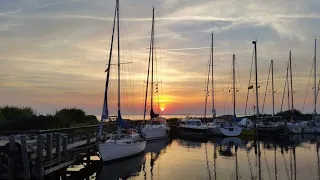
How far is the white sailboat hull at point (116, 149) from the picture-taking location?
89.2ft

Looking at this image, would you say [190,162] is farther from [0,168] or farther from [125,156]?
[0,168]

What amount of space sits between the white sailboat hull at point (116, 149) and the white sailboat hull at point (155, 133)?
17.5m

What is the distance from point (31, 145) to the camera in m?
19.3

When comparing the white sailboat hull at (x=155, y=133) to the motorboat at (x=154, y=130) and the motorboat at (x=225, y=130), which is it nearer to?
the motorboat at (x=154, y=130)

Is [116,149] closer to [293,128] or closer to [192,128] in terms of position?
[192,128]

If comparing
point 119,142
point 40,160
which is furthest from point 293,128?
point 40,160

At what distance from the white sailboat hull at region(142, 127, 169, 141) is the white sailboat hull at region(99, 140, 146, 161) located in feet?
57.4

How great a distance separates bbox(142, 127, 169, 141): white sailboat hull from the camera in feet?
161

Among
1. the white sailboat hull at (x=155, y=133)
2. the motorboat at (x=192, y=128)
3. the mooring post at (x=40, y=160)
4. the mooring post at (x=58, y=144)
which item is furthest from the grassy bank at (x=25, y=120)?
the motorboat at (x=192, y=128)

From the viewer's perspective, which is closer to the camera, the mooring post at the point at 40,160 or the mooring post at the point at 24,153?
the mooring post at the point at 24,153

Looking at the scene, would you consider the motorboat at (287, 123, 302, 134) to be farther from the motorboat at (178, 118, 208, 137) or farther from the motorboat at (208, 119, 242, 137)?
the motorboat at (178, 118, 208, 137)

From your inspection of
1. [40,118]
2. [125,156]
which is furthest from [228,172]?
[40,118]

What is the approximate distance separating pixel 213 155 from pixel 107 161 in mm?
11182

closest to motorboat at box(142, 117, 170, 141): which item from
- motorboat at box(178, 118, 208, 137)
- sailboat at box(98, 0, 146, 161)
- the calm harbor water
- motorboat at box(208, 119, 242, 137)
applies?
motorboat at box(178, 118, 208, 137)
